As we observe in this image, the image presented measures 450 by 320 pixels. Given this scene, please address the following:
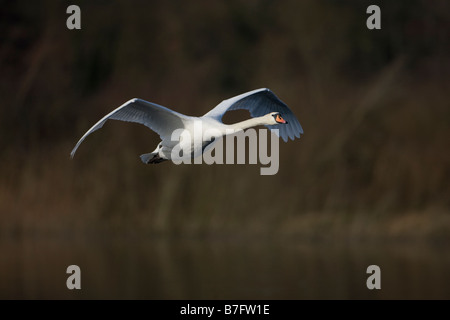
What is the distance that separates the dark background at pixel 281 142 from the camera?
47.4ft

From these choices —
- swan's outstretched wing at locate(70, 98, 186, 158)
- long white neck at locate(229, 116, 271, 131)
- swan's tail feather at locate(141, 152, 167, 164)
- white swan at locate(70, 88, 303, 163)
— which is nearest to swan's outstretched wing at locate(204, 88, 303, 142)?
white swan at locate(70, 88, 303, 163)

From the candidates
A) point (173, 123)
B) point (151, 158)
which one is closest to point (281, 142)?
point (173, 123)

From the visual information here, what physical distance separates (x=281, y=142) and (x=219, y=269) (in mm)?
2346

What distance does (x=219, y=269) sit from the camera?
14938 millimetres

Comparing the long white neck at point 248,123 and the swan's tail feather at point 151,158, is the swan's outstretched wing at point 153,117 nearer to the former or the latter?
the swan's tail feather at point 151,158

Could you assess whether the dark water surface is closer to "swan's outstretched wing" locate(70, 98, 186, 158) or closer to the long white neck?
the long white neck

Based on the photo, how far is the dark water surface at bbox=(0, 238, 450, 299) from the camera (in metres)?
13.4

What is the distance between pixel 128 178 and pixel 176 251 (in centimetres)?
169

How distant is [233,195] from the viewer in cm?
1455

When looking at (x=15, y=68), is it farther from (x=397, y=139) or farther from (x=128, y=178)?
(x=397, y=139)

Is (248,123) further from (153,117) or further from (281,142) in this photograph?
(281,142)

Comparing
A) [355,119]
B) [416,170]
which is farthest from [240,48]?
[416,170]

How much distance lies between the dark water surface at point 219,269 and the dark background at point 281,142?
17 centimetres

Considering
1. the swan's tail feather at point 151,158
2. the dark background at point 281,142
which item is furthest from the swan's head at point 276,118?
the dark background at point 281,142
